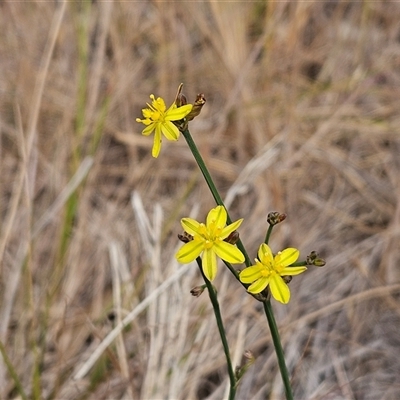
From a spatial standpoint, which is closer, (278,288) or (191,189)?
(278,288)

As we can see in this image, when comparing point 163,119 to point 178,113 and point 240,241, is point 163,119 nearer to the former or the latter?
point 178,113

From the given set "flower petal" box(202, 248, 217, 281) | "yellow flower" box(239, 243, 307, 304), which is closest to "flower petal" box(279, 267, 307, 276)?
"yellow flower" box(239, 243, 307, 304)

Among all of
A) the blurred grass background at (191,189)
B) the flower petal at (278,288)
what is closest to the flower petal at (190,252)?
the flower petal at (278,288)

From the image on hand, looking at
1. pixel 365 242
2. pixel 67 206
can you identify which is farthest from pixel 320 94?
pixel 67 206

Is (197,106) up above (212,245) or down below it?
above

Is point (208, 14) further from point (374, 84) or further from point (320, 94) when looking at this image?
point (374, 84)

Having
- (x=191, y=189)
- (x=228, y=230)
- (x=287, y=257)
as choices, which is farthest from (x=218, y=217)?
(x=191, y=189)

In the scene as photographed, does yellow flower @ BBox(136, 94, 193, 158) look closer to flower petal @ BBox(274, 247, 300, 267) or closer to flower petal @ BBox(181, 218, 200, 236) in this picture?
flower petal @ BBox(181, 218, 200, 236)

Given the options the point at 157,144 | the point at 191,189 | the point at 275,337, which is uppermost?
the point at 191,189
